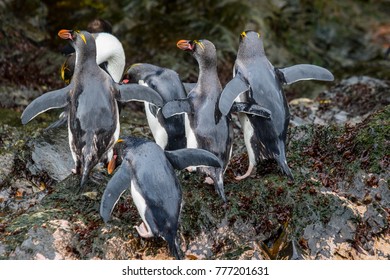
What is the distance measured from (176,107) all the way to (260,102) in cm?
69

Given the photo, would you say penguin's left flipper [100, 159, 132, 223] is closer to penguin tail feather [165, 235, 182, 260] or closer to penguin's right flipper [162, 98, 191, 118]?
penguin tail feather [165, 235, 182, 260]

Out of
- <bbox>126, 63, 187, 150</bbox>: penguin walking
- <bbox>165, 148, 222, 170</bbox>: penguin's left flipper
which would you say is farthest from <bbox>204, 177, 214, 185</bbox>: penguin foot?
<bbox>126, 63, 187, 150</bbox>: penguin walking

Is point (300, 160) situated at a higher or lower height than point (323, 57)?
higher

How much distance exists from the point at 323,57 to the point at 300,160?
6715 millimetres

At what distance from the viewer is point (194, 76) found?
1091cm

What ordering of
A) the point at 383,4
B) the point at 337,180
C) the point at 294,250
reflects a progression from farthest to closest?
1. the point at 383,4
2. the point at 337,180
3. the point at 294,250

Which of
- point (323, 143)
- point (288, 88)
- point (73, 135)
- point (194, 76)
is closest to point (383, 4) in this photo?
point (288, 88)

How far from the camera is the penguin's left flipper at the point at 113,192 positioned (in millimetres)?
5070

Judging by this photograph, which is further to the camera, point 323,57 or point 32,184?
point 323,57

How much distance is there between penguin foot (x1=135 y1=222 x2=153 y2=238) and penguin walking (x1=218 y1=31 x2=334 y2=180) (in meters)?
1.08

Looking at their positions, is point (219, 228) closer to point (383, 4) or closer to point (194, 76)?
point (194, 76)

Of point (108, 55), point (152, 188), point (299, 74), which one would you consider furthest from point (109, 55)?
point (152, 188)

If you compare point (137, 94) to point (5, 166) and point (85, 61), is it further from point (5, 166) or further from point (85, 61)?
point (5, 166)
